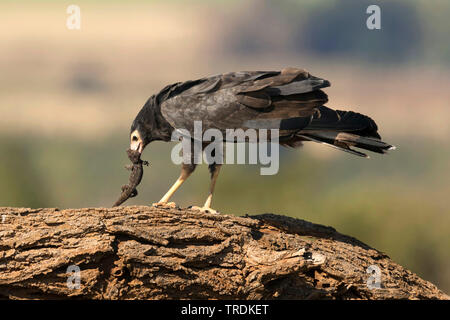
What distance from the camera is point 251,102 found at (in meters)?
6.78

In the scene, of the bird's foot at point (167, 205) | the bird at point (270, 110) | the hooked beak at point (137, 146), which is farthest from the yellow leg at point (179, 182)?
the hooked beak at point (137, 146)

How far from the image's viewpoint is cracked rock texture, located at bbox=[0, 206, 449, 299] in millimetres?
5508

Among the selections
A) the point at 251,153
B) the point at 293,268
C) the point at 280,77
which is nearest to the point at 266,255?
the point at 293,268

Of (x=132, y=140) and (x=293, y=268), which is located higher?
(x=132, y=140)

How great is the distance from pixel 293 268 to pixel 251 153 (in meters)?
1.79

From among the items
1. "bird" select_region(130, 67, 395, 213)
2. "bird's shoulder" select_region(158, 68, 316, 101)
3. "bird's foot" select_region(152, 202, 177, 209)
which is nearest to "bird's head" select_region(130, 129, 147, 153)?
"bird" select_region(130, 67, 395, 213)

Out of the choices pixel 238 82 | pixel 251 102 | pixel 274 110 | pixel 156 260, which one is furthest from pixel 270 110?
pixel 156 260

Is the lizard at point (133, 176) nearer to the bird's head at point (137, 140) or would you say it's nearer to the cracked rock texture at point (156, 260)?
the bird's head at point (137, 140)

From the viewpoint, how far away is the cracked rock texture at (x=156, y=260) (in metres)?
5.51

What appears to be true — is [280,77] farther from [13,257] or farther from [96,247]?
[13,257]

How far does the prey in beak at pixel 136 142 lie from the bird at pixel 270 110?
0.44 meters

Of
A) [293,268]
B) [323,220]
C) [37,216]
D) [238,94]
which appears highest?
[238,94]

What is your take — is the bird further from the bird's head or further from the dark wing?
the bird's head

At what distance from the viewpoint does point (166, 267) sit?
18.5 ft
